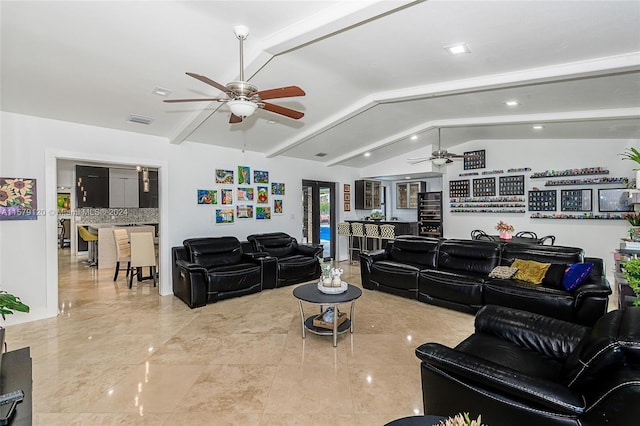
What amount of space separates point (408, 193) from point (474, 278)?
6.43 m

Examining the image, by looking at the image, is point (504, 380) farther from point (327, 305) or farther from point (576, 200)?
point (576, 200)

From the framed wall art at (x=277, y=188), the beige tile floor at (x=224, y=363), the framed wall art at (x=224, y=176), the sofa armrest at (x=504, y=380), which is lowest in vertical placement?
the beige tile floor at (x=224, y=363)

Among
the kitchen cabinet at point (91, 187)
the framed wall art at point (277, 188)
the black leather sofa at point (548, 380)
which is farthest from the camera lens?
the kitchen cabinet at point (91, 187)

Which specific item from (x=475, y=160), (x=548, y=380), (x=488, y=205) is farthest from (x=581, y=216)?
(x=548, y=380)

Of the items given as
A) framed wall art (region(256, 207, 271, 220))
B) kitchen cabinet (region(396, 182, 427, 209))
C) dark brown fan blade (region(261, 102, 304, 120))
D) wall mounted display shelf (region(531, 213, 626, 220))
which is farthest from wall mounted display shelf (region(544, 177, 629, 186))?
dark brown fan blade (region(261, 102, 304, 120))

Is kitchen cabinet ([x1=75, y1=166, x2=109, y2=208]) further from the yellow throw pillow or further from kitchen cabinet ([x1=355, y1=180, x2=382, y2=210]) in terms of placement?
the yellow throw pillow

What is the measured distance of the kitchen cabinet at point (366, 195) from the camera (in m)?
9.22

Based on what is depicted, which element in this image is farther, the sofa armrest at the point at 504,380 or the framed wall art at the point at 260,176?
the framed wall art at the point at 260,176

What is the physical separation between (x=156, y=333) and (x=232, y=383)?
63.1 inches

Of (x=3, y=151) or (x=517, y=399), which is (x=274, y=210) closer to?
(x=3, y=151)

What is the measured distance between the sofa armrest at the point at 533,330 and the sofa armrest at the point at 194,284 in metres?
3.74

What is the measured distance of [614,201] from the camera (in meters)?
5.85

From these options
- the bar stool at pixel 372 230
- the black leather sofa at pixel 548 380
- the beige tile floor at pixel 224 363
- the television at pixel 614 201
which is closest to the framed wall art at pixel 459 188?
the bar stool at pixel 372 230

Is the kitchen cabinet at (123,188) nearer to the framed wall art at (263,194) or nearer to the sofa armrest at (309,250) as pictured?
the framed wall art at (263,194)
